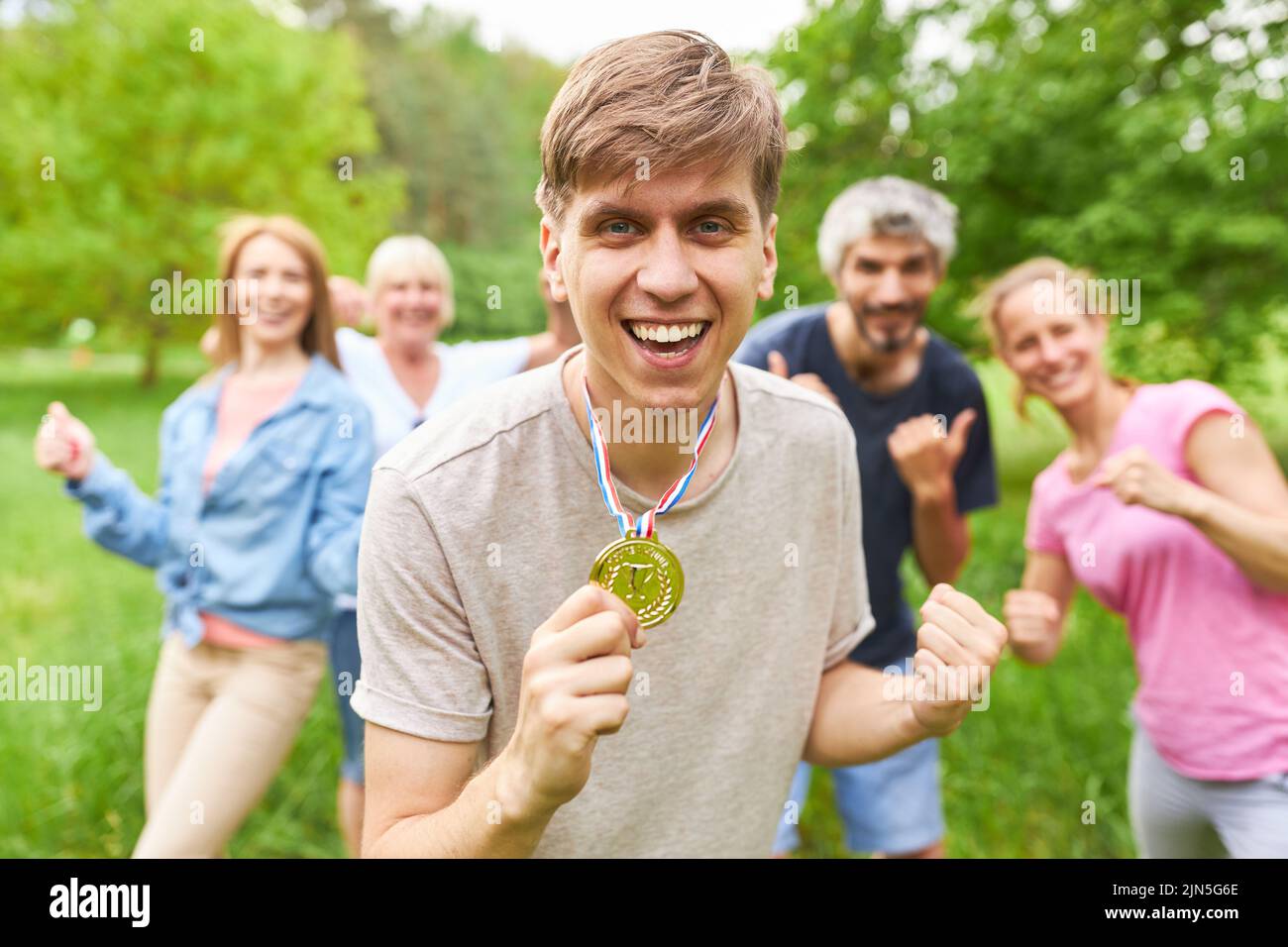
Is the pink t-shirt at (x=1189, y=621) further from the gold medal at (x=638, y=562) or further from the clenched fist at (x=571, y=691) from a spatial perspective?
the clenched fist at (x=571, y=691)

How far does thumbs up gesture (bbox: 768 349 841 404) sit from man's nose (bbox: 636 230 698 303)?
1.49 m

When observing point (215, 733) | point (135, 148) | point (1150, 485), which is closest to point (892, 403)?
point (1150, 485)

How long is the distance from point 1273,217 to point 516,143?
2840 cm

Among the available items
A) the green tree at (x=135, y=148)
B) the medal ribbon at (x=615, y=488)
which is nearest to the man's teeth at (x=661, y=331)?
the medal ribbon at (x=615, y=488)

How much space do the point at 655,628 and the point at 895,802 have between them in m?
2.04

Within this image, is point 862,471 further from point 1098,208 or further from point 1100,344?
point 1098,208

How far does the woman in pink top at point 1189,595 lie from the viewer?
250 cm

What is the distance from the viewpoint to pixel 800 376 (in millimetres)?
3131

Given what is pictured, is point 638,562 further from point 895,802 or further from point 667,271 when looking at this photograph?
point 895,802

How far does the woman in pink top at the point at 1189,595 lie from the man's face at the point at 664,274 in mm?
1319

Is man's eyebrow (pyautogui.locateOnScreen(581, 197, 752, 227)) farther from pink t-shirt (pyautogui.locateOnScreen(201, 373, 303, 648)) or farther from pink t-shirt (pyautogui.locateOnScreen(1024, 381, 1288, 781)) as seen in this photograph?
pink t-shirt (pyautogui.locateOnScreen(201, 373, 303, 648))

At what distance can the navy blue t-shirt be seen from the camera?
334 centimetres

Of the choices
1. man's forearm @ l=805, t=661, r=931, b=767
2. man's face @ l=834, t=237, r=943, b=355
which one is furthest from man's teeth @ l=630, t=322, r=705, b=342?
man's face @ l=834, t=237, r=943, b=355
